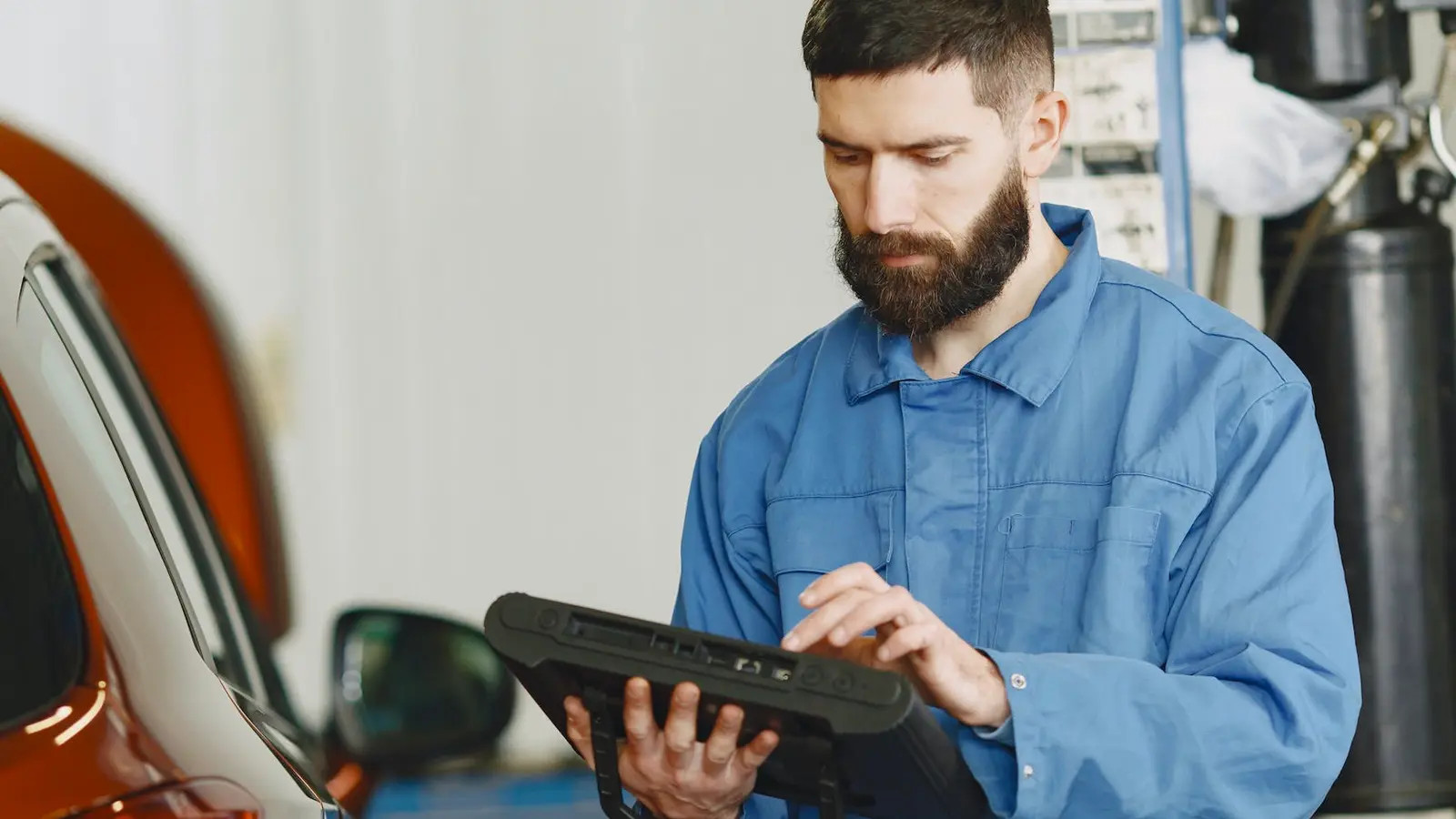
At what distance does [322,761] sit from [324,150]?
5.60ft

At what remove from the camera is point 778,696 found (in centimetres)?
118

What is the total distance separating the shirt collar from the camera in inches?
60.7

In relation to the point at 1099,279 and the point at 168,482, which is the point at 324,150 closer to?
the point at 168,482

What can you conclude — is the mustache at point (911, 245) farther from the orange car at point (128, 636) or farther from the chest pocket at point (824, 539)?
the orange car at point (128, 636)

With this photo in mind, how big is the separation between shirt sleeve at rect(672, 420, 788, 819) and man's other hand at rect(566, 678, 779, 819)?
206 millimetres

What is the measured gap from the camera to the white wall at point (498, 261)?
396 cm

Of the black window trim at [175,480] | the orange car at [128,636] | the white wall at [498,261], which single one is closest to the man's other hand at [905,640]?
the orange car at [128,636]

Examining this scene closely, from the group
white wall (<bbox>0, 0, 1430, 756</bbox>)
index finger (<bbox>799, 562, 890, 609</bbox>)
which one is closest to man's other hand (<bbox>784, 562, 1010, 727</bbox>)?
index finger (<bbox>799, 562, 890, 609</bbox>)

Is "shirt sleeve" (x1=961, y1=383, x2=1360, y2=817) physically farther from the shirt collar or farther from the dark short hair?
the dark short hair

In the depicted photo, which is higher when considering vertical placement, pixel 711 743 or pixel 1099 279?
pixel 1099 279

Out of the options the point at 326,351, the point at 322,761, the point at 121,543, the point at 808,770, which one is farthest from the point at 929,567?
the point at 326,351

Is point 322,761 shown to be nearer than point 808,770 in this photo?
No

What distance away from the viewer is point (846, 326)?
1.74m

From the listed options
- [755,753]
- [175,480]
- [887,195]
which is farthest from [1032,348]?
[175,480]
